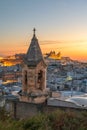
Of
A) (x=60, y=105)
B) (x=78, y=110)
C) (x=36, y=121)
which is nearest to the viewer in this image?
(x=36, y=121)

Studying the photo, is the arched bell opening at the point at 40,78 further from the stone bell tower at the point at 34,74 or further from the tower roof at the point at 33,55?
the tower roof at the point at 33,55

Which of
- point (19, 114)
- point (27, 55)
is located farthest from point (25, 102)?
point (27, 55)

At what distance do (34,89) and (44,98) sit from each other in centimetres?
76

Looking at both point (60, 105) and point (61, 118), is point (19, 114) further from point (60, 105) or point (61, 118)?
point (61, 118)

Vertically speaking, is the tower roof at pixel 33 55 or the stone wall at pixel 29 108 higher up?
the tower roof at pixel 33 55

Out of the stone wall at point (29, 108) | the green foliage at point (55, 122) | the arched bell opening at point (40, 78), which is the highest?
the arched bell opening at point (40, 78)

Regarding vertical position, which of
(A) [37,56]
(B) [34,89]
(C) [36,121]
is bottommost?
(C) [36,121]

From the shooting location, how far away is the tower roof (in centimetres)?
2105

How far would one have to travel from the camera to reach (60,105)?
803 inches

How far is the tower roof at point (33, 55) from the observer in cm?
2105

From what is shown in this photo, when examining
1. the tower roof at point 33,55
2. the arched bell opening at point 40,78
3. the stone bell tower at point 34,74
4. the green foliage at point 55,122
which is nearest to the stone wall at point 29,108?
the stone bell tower at point 34,74

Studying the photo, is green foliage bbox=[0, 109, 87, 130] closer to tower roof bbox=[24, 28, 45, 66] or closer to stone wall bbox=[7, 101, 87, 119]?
stone wall bbox=[7, 101, 87, 119]

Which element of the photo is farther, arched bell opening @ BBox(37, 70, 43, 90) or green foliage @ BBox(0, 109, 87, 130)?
arched bell opening @ BBox(37, 70, 43, 90)

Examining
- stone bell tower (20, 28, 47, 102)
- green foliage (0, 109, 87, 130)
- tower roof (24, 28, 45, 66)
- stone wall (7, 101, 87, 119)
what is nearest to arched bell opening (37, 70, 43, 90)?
stone bell tower (20, 28, 47, 102)
